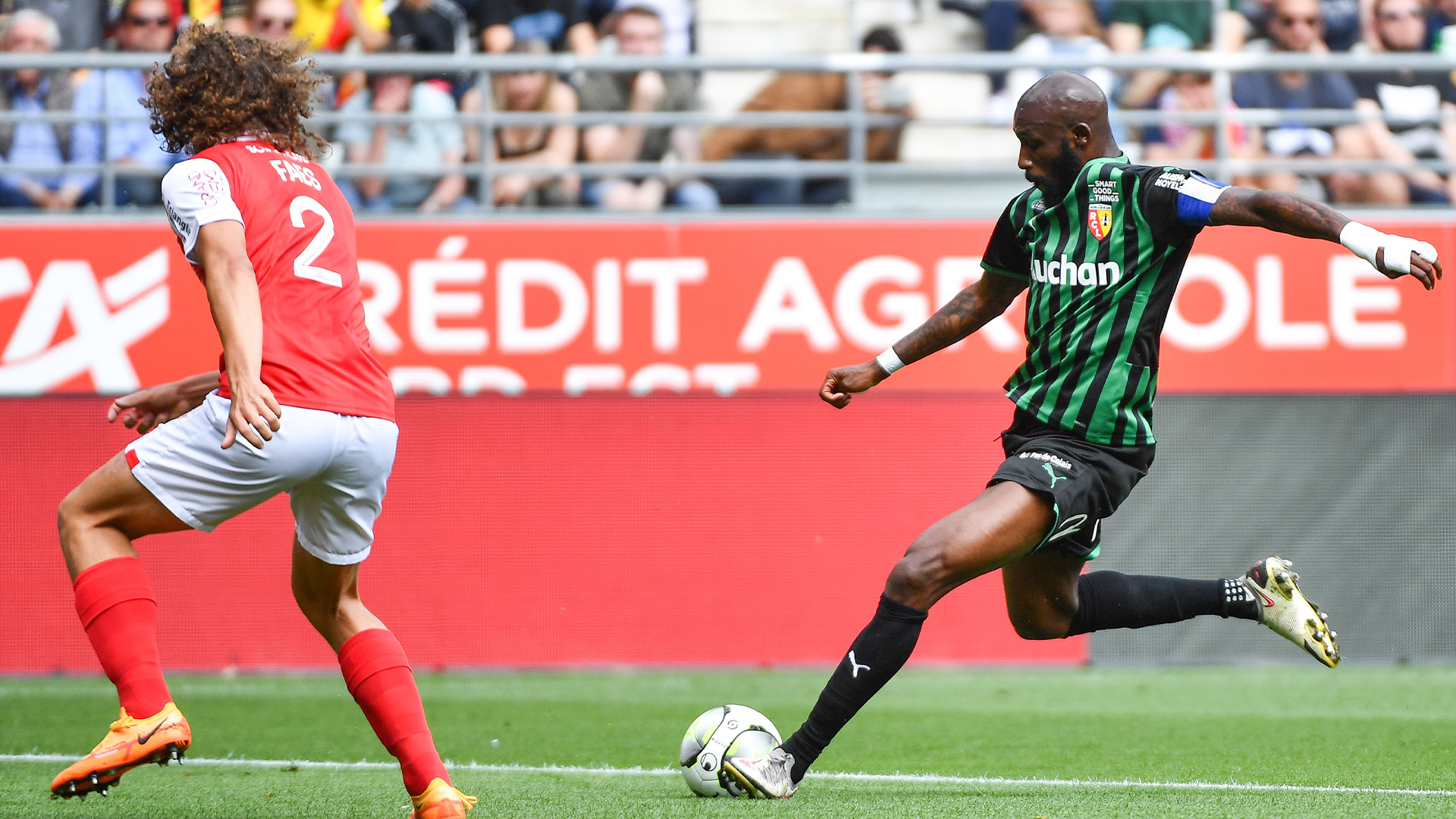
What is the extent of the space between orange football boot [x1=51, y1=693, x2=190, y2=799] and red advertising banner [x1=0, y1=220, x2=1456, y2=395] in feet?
19.7

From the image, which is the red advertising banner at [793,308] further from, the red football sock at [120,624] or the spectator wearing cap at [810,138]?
the red football sock at [120,624]

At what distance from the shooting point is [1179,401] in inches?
379

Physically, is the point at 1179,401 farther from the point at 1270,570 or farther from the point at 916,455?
the point at 1270,570

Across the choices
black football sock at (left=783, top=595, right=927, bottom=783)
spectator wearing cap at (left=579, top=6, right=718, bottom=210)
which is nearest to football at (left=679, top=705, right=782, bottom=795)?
black football sock at (left=783, top=595, right=927, bottom=783)

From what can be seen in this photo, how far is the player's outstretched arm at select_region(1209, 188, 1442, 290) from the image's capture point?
3.92 meters

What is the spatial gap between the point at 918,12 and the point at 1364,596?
203 inches

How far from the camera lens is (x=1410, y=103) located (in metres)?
10.9

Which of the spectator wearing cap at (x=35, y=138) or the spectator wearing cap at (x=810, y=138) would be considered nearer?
the spectator wearing cap at (x=35, y=138)

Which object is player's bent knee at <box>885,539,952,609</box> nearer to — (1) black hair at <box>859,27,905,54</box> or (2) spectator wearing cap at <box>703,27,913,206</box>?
(2) spectator wearing cap at <box>703,27,913,206</box>

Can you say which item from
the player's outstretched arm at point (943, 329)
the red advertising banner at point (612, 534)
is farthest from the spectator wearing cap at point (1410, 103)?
the player's outstretched arm at point (943, 329)

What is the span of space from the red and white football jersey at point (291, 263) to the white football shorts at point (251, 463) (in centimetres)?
5

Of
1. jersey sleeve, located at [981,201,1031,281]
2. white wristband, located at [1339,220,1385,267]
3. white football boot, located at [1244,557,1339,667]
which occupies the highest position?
white wristband, located at [1339,220,1385,267]

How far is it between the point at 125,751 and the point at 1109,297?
2.88 metres

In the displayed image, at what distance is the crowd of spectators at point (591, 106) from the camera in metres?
9.98
